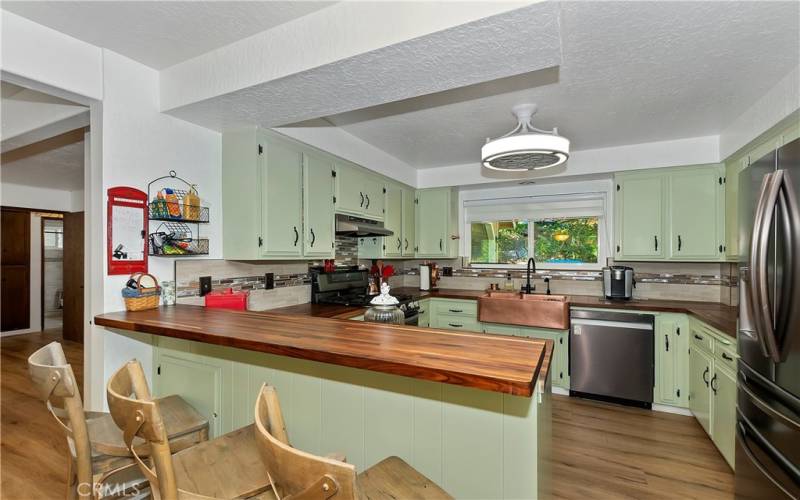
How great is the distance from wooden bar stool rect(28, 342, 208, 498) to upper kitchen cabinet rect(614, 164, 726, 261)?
3.57 meters

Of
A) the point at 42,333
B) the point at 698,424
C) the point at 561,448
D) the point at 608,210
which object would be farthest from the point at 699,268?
the point at 42,333

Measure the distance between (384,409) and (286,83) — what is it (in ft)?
4.92

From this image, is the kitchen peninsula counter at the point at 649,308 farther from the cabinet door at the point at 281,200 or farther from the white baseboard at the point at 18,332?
the white baseboard at the point at 18,332

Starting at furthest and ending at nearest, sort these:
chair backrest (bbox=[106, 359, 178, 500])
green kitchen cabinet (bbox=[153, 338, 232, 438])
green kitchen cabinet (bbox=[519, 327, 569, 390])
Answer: green kitchen cabinet (bbox=[519, 327, 569, 390])
green kitchen cabinet (bbox=[153, 338, 232, 438])
chair backrest (bbox=[106, 359, 178, 500])

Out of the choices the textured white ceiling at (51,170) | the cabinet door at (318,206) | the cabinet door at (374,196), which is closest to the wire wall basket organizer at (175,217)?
the cabinet door at (318,206)

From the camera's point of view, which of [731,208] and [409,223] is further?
[409,223]

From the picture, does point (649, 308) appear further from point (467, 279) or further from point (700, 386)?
point (467, 279)

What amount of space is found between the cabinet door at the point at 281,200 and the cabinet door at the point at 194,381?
80 cm

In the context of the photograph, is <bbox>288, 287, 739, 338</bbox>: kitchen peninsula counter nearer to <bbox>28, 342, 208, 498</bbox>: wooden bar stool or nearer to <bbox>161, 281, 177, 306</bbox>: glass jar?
<bbox>161, 281, 177, 306</bbox>: glass jar

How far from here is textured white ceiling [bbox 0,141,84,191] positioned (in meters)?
3.74

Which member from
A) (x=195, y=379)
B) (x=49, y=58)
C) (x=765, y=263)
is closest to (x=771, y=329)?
(x=765, y=263)

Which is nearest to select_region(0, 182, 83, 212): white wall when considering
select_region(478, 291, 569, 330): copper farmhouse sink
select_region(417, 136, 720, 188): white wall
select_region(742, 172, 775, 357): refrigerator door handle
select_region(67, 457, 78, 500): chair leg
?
select_region(67, 457, 78, 500): chair leg

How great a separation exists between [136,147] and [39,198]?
5.28m

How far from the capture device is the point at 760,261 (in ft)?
4.98
